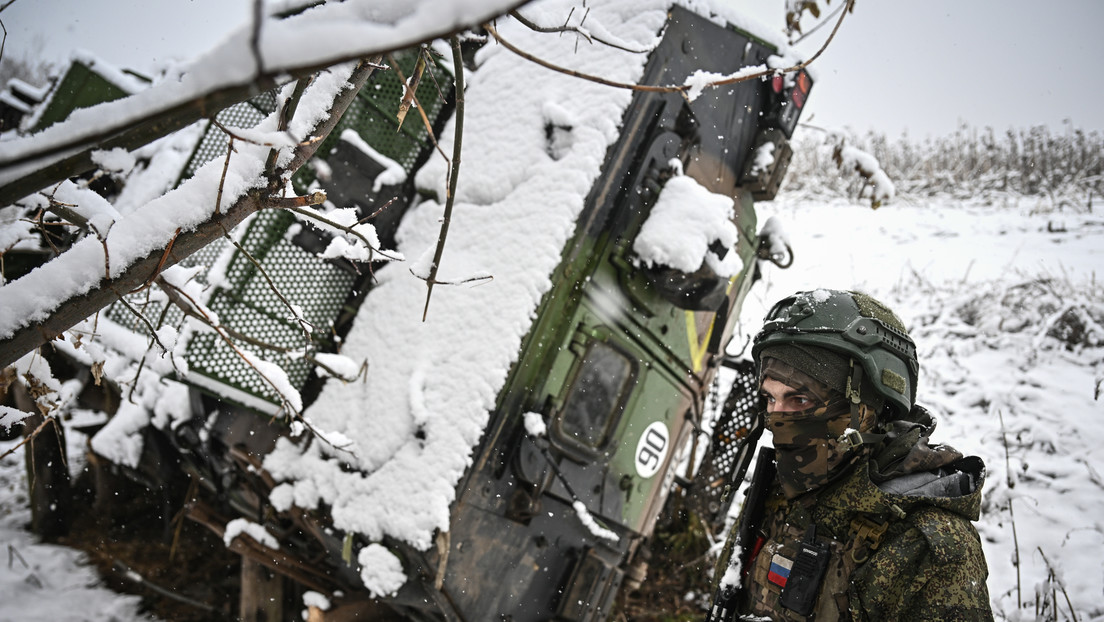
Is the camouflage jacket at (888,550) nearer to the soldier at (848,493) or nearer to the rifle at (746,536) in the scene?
the soldier at (848,493)

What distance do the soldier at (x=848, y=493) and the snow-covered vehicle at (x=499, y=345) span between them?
0.81m

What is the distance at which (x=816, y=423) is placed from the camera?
2.05 metres

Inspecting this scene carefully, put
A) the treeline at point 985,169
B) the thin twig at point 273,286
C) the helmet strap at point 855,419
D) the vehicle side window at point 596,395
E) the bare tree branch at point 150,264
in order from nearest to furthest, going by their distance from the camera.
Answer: the bare tree branch at point 150,264 < the thin twig at point 273,286 < the helmet strap at point 855,419 < the vehicle side window at point 596,395 < the treeline at point 985,169

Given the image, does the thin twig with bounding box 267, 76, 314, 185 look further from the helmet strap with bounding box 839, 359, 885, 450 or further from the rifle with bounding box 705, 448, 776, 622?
the rifle with bounding box 705, 448, 776, 622

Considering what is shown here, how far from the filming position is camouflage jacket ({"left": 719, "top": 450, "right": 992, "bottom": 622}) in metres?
1.63

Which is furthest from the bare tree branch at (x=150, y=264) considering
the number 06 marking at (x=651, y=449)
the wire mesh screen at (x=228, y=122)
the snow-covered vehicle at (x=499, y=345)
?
the number 06 marking at (x=651, y=449)

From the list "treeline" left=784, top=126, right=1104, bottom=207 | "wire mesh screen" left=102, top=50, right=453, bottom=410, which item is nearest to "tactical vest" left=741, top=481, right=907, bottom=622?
"wire mesh screen" left=102, top=50, right=453, bottom=410

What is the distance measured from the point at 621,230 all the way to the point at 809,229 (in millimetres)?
7769

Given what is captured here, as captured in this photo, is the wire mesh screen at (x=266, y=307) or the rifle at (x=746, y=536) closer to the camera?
the rifle at (x=746, y=536)

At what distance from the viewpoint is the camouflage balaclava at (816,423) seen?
6.60ft

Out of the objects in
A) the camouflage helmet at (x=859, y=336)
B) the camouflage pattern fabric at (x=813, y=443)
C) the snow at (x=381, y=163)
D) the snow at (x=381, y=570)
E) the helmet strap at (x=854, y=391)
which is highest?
the snow at (x=381, y=163)

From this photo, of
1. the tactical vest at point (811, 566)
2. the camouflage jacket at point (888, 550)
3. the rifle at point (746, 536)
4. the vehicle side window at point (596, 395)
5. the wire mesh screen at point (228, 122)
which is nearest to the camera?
the camouflage jacket at point (888, 550)

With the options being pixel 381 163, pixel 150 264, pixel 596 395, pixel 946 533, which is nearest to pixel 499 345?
pixel 596 395

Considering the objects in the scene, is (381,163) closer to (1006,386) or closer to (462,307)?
(462,307)
